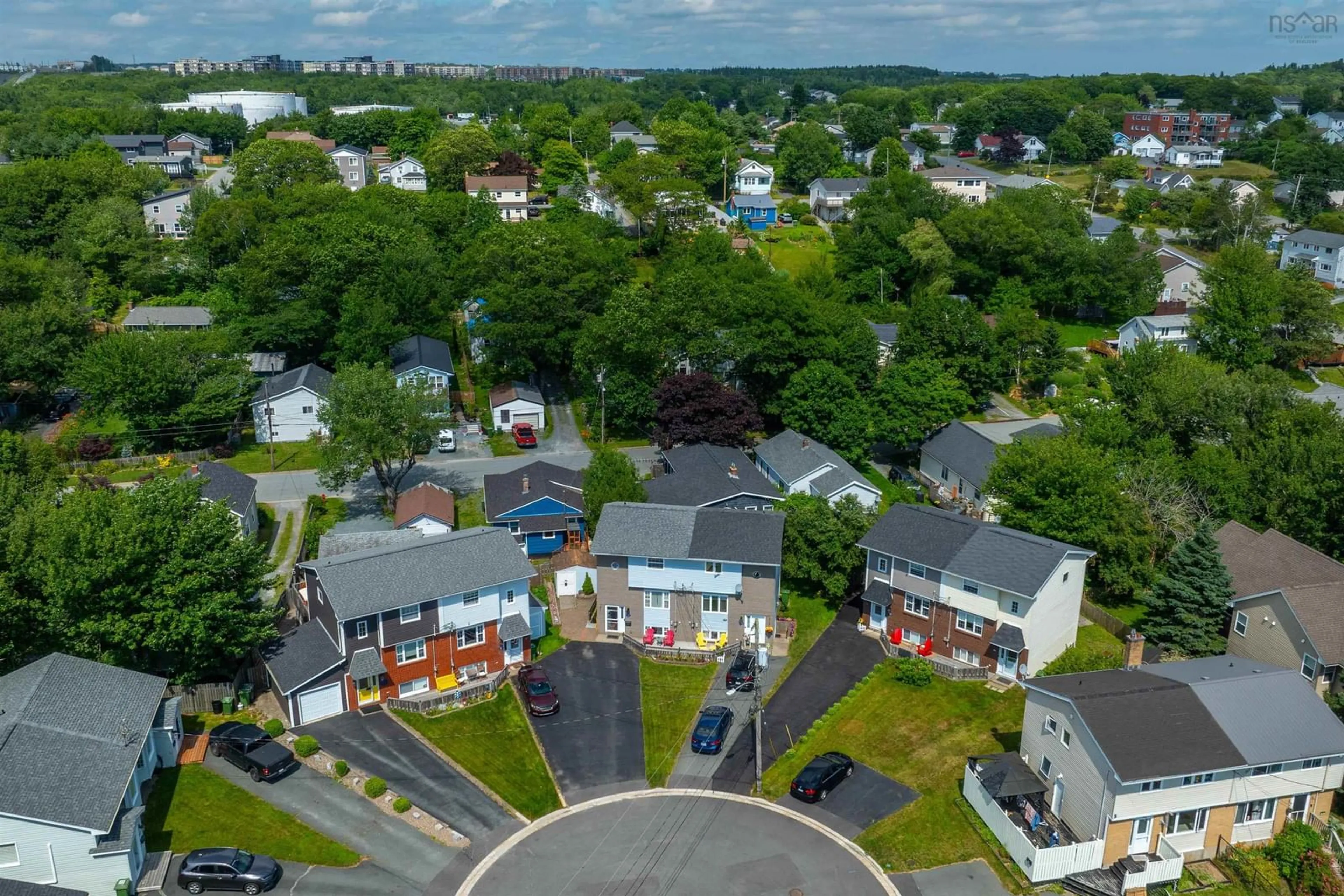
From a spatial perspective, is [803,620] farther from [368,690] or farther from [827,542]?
[368,690]

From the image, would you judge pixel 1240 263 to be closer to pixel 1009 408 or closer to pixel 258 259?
pixel 1009 408

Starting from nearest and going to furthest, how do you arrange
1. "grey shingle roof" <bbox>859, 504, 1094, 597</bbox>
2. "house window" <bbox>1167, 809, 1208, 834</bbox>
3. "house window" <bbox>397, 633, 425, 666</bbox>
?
"house window" <bbox>1167, 809, 1208, 834</bbox>
"house window" <bbox>397, 633, 425, 666</bbox>
"grey shingle roof" <bbox>859, 504, 1094, 597</bbox>

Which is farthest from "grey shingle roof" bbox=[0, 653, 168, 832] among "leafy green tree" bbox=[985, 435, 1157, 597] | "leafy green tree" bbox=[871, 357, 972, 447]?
"leafy green tree" bbox=[871, 357, 972, 447]

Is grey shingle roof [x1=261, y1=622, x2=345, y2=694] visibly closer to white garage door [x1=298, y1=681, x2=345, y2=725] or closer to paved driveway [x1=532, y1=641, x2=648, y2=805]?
white garage door [x1=298, y1=681, x2=345, y2=725]

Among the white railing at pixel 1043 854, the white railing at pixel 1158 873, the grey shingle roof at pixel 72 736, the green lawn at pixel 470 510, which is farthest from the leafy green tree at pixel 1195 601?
the grey shingle roof at pixel 72 736

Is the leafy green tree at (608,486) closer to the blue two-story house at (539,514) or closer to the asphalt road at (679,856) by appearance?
the blue two-story house at (539,514)

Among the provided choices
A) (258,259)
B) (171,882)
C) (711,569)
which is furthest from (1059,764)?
(258,259)

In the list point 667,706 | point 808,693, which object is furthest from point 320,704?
point 808,693
